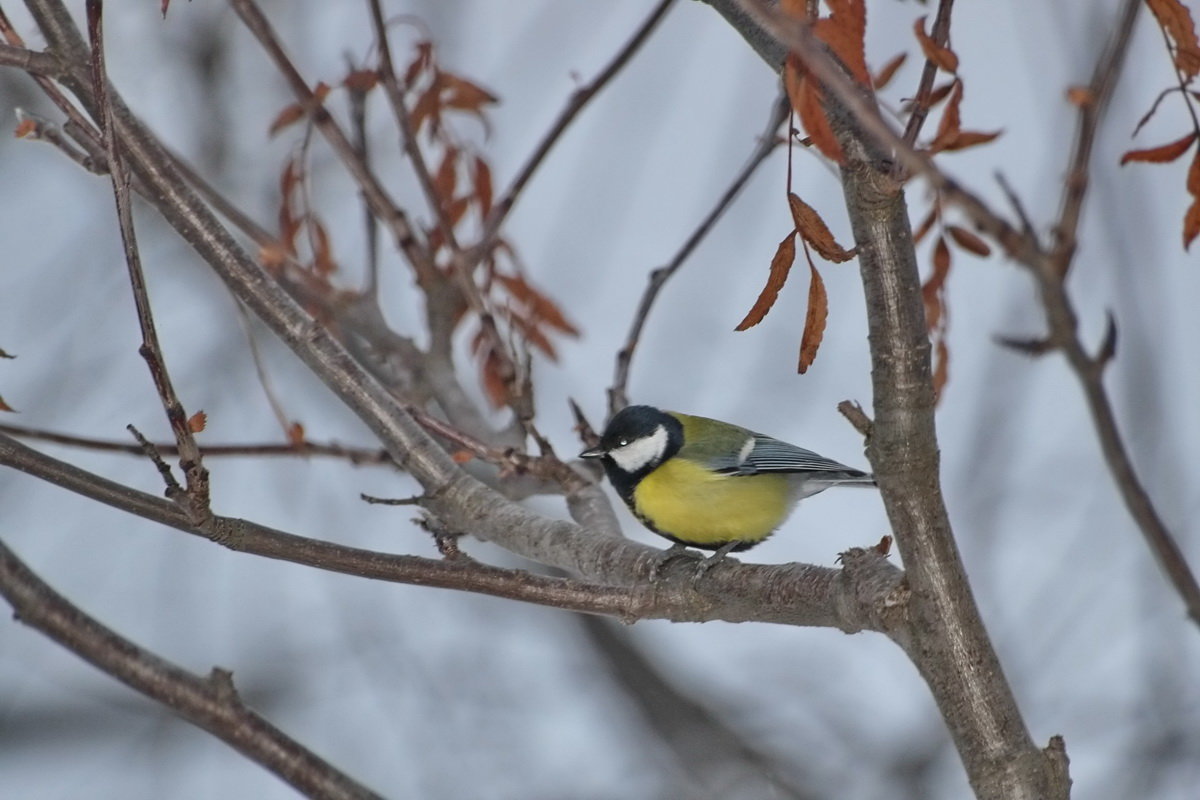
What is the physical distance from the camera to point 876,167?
3.20 feet

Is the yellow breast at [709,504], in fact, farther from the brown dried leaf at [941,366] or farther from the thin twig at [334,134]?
the brown dried leaf at [941,366]

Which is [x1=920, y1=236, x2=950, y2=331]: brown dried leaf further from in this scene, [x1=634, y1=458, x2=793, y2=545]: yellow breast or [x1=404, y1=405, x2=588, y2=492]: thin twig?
[x1=634, y1=458, x2=793, y2=545]: yellow breast

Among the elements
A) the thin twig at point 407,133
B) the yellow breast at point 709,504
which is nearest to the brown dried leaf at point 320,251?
the thin twig at point 407,133

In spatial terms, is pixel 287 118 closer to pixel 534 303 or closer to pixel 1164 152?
pixel 534 303

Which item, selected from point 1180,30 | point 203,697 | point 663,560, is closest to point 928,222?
point 1180,30

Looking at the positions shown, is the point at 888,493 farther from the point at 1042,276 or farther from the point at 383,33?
the point at 383,33

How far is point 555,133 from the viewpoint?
1.90 metres

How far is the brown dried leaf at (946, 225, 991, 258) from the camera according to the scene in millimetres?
1401

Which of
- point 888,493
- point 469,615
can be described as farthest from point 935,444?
point 469,615

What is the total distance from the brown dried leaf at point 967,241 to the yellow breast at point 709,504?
878mm

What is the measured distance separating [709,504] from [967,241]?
90 cm

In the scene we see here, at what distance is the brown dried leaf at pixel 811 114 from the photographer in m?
0.86

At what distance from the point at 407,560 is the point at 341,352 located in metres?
0.48

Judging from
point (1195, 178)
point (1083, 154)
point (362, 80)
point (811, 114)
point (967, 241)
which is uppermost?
point (362, 80)
